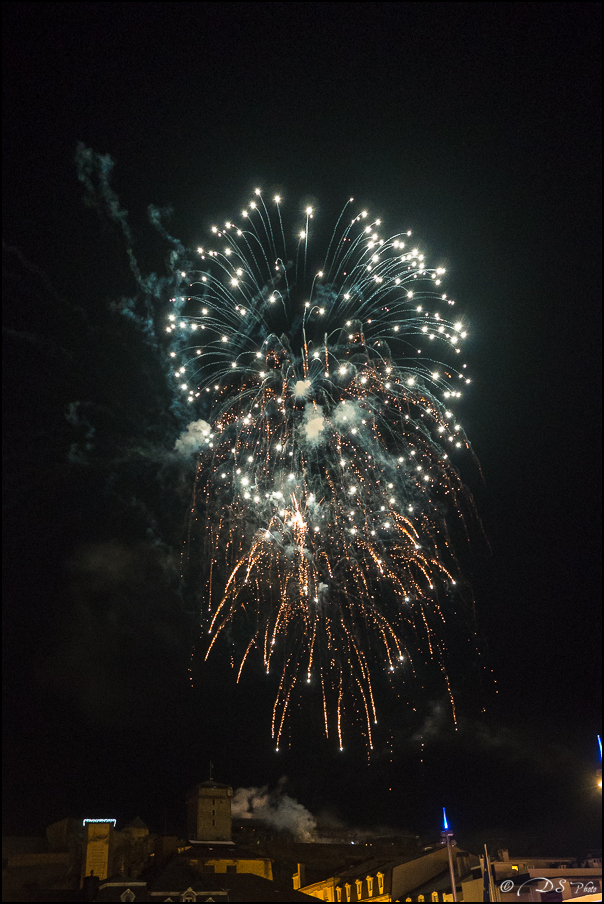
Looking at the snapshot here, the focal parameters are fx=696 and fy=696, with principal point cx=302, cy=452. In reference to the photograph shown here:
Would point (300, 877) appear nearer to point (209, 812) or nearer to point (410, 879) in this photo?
point (209, 812)

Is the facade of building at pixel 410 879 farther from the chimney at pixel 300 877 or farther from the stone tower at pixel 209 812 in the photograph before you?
the stone tower at pixel 209 812

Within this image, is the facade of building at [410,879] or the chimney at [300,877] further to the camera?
the chimney at [300,877]

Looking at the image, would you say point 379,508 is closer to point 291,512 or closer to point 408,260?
point 291,512

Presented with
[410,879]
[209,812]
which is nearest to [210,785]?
[209,812]

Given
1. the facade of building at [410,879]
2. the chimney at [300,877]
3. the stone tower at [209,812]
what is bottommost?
the chimney at [300,877]

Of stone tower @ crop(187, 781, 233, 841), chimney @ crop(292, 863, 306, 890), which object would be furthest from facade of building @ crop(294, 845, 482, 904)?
stone tower @ crop(187, 781, 233, 841)

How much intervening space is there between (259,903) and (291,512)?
25107 millimetres

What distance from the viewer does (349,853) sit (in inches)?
2227

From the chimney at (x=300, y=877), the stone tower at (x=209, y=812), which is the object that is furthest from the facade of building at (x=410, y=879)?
the stone tower at (x=209, y=812)

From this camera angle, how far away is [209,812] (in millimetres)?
53406

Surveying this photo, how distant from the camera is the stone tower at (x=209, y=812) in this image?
52688mm

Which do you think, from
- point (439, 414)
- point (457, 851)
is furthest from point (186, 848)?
point (439, 414)

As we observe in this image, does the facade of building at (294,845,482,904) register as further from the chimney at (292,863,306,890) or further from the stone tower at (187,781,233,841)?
the stone tower at (187,781,233,841)

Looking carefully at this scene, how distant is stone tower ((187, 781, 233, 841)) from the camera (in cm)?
5269
